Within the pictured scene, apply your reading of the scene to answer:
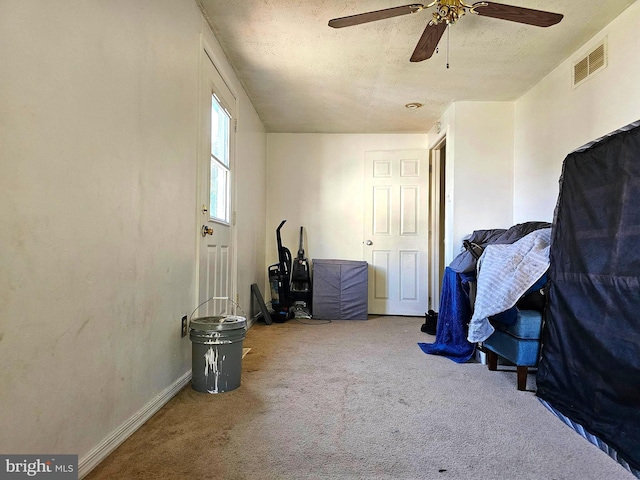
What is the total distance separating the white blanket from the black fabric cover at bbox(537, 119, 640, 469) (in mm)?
110

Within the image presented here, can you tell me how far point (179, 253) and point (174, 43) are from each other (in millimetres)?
1207

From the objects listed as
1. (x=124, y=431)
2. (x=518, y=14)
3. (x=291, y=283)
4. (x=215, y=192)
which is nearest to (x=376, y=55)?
(x=518, y=14)

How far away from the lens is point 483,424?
1.97m

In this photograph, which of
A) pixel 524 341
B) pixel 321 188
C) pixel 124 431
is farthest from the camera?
pixel 321 188

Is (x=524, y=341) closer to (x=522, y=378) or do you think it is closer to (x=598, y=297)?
(x=522, y=378)

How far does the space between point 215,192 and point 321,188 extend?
248 cm

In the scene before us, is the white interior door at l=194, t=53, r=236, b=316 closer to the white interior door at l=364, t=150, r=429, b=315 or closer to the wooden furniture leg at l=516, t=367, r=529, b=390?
the wooden furniture leg at l=516, t=367, r=529, b=390

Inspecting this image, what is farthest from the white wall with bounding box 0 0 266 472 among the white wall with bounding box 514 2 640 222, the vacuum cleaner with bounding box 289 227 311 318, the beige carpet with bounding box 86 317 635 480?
the white wall with bounding box 514 2 640 222

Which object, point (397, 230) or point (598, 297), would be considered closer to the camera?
point (598, 297)

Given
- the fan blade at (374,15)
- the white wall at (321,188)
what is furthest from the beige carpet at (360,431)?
the white wall at (321,188)

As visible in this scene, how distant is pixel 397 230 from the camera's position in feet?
17.6

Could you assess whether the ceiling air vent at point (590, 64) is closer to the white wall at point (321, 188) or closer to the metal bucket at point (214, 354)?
the white wall at point (321, 188)

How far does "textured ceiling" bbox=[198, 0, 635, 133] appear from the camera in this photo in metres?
2.67

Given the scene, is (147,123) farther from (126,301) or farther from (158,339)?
(158,339)
